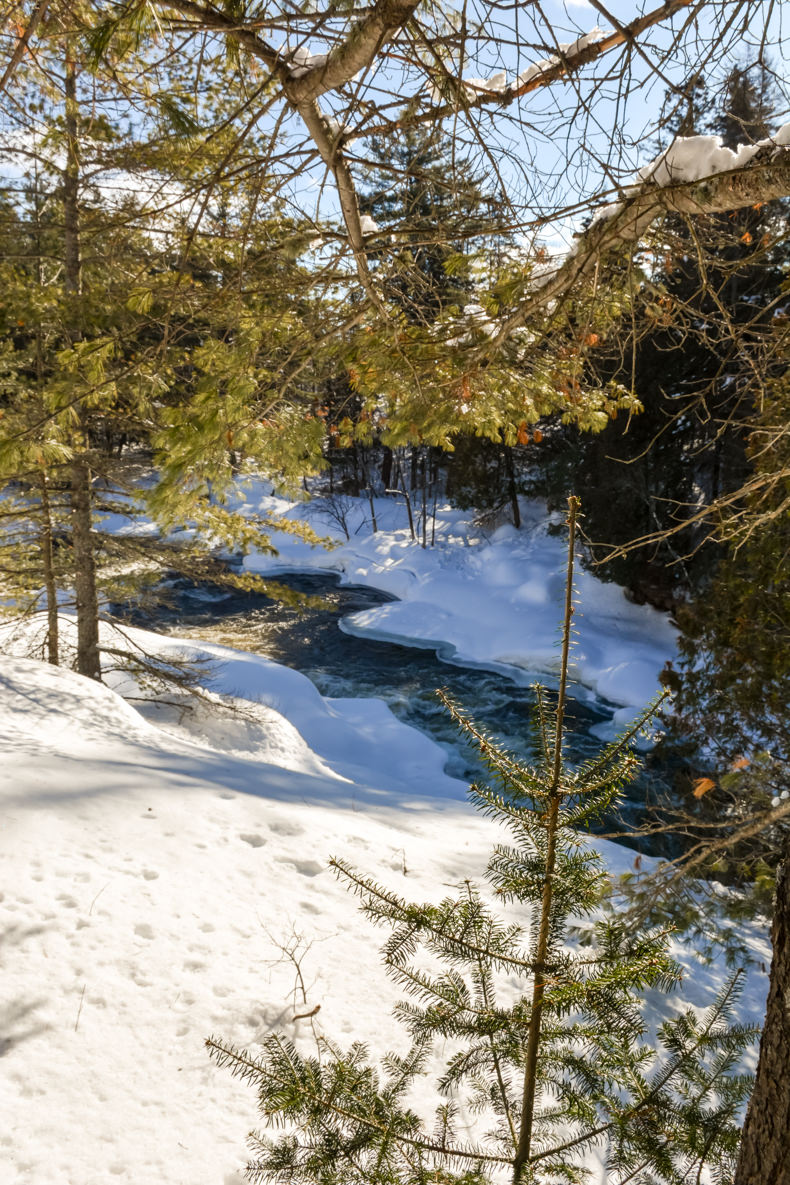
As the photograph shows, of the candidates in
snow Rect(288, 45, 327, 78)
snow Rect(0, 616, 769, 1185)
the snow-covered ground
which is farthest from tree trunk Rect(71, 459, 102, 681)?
snow Rect(288, 45, 327, 78)

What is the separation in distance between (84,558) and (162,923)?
5802 mm

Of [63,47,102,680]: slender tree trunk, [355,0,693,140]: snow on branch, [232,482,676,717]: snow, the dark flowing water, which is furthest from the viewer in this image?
[232,482,676,717]: snow

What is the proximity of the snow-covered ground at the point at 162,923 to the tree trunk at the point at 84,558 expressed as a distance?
1377mm

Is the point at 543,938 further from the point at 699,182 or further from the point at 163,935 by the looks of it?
the point at 699,182

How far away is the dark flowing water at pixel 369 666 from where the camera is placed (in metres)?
10.7

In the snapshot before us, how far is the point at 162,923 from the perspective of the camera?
2.85 meters

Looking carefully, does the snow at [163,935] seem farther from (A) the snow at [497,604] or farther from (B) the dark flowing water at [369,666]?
(A) the snow at [497,604]

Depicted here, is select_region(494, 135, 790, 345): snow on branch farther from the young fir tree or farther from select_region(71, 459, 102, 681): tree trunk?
select_region(71, 459, 102, 681): tree trunk

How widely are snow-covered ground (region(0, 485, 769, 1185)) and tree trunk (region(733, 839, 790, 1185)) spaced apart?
1359 millimetres

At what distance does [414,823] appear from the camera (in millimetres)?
5645

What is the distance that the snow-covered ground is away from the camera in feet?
6.55

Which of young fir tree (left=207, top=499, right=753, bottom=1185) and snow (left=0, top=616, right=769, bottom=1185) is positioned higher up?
young fir tree (left=207, top=499, right=753, bottom=1185)

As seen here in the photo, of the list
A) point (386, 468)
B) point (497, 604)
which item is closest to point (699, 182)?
point (497, 604)

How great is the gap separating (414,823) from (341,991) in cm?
288
